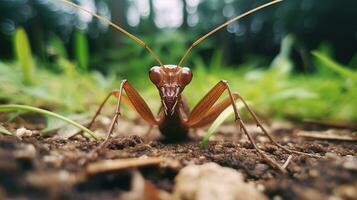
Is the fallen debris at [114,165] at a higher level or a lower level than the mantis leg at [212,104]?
lower

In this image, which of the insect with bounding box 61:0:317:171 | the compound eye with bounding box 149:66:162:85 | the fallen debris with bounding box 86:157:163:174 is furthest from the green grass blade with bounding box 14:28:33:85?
the fallen debris with bounding box 86:157:163:174

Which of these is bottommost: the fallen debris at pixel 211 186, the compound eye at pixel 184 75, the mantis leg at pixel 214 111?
the fallen debris at pixel 211 186

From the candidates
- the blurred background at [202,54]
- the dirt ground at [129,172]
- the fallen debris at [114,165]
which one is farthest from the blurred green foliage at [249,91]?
the fallen debris at [114,165]

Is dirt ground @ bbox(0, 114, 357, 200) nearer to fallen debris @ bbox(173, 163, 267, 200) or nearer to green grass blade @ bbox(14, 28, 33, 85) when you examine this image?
fallen debris @ bbox(173, 163, 267, 200)

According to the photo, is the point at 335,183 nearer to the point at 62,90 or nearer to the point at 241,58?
the point at 62,90

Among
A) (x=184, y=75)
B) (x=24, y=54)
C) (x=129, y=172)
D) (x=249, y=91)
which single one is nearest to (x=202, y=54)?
(x=249, y=91)

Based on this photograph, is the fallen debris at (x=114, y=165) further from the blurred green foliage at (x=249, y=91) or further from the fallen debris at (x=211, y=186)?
the blurred green foliage at (x=249, y=91)

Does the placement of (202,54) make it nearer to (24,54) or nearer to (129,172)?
(24,54)
